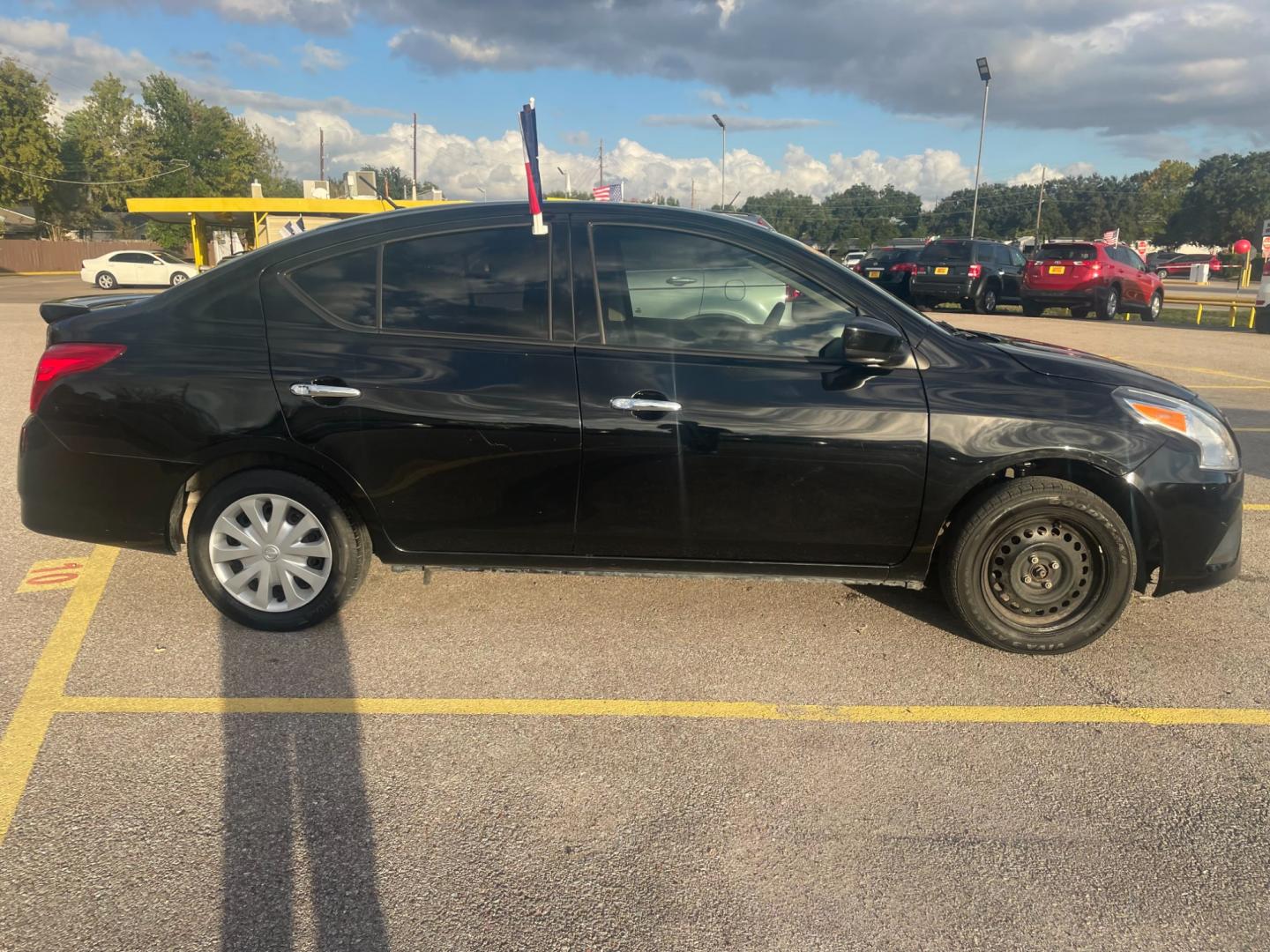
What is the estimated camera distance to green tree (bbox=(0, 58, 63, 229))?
53.6 m

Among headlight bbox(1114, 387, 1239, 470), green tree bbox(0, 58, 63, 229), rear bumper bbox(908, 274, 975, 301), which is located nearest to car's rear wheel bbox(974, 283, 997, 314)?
rear bumper bbox(908, 274, 975, 301)

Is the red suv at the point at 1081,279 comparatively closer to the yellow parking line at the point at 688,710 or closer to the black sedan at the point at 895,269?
the black sedan at the point at 895,269

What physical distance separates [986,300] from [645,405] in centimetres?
2040

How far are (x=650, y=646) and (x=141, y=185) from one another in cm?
7679

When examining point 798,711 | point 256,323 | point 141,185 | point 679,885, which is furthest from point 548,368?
point 141,185

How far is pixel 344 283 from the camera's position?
12.3 ft

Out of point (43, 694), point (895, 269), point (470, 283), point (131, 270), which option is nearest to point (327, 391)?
point (470, 283)

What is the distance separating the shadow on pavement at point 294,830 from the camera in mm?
2264

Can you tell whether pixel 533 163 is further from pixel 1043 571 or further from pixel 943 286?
pixel 943 286

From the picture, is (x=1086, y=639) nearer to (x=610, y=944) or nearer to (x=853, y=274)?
(x=853, y=274)

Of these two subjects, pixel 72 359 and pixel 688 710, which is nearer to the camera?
pixel 688 710

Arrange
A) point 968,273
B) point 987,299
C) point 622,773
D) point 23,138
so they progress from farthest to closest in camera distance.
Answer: point 23,138
point 987,299
point 968,273
point 622,773

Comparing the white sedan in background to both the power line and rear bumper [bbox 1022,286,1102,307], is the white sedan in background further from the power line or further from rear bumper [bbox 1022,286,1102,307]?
rear bumper [bbox 1022,286,1102,307]

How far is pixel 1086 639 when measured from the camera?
3771 mm
